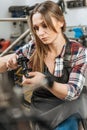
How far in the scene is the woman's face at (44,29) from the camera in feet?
3.87

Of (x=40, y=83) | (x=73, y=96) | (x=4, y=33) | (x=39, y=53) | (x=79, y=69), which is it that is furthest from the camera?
(x=4, y=33)

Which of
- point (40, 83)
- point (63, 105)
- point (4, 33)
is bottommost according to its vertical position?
point (4, 33)

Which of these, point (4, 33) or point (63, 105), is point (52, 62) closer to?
point (63, 105)

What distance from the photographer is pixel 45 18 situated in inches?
45.8

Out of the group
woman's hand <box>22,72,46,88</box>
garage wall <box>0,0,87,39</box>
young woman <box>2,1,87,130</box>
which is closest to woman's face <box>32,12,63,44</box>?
young woman <box>2,1,87,130</box>

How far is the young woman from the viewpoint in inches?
45.1

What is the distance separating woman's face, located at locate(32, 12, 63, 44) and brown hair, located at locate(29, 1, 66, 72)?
0.02m

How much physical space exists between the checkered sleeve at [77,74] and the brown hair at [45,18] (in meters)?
0.16

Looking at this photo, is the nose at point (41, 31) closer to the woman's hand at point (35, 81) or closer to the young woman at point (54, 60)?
the young woman at point (54, 60)

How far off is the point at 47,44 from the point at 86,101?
0.35 meters

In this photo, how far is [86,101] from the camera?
1.11 meters

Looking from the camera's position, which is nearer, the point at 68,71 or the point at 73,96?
the point at 73,96

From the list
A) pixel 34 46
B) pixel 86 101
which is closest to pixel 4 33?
pixel 34 46

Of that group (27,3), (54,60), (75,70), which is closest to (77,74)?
(75,70)
